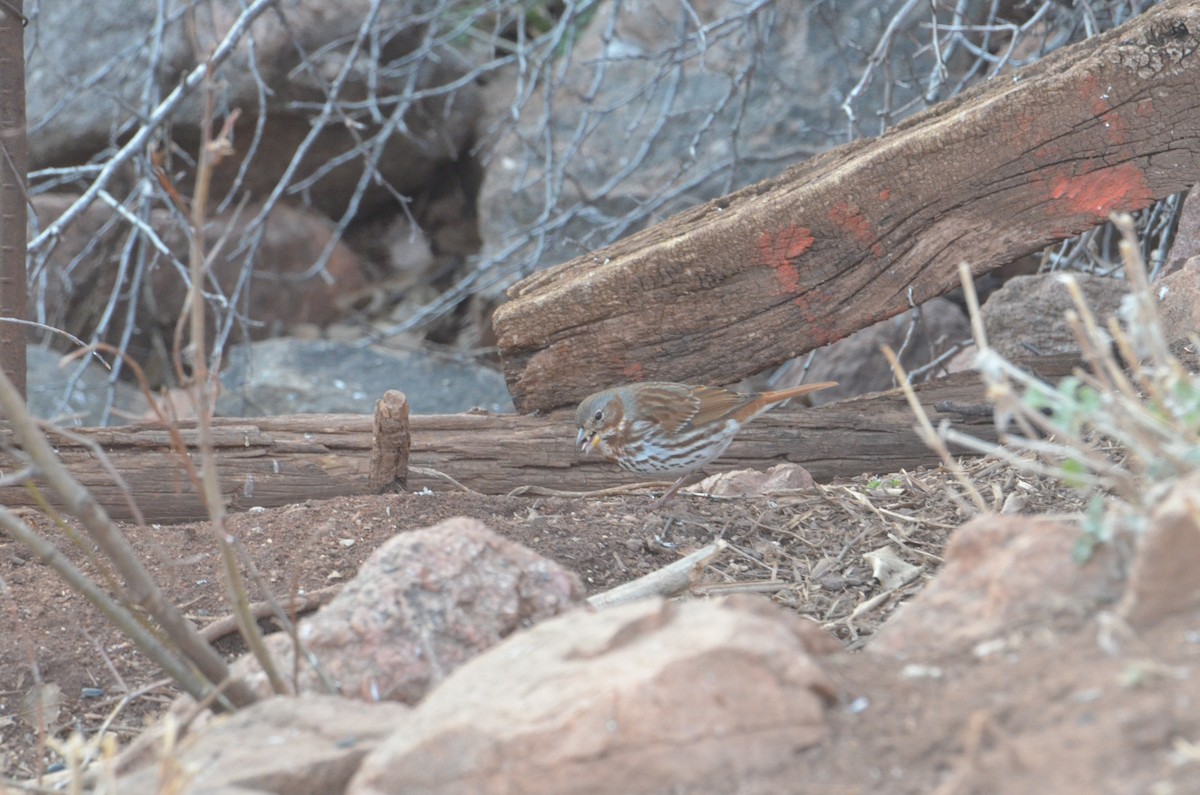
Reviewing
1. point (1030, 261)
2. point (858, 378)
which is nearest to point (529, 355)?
point (858, 378)

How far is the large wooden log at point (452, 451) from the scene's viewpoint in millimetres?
4312

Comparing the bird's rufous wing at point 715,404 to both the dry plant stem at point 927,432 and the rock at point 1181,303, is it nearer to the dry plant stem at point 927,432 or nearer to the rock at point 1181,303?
the rock at point 1181,303

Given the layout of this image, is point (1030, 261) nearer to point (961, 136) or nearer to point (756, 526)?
point (961, 136)

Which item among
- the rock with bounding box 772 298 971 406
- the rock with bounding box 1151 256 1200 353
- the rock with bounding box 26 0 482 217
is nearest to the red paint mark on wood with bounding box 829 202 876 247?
the rock with bounding box 1151 256 1200 353

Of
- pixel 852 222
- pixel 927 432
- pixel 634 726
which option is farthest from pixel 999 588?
pixel 852 222

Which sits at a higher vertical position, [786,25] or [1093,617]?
[786,25]

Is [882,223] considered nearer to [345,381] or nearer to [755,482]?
[755,482]

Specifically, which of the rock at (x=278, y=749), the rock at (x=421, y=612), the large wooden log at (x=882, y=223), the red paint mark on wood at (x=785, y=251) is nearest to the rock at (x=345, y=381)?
the large wooden log at (x=882, y=223)

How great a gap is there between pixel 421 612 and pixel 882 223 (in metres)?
2.55

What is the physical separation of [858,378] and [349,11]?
524 cm

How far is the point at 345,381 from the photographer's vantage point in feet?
28.0

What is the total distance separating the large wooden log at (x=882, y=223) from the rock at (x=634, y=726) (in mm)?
2700

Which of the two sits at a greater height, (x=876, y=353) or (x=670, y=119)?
(x=670, y=119)

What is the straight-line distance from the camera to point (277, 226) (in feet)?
33.8
